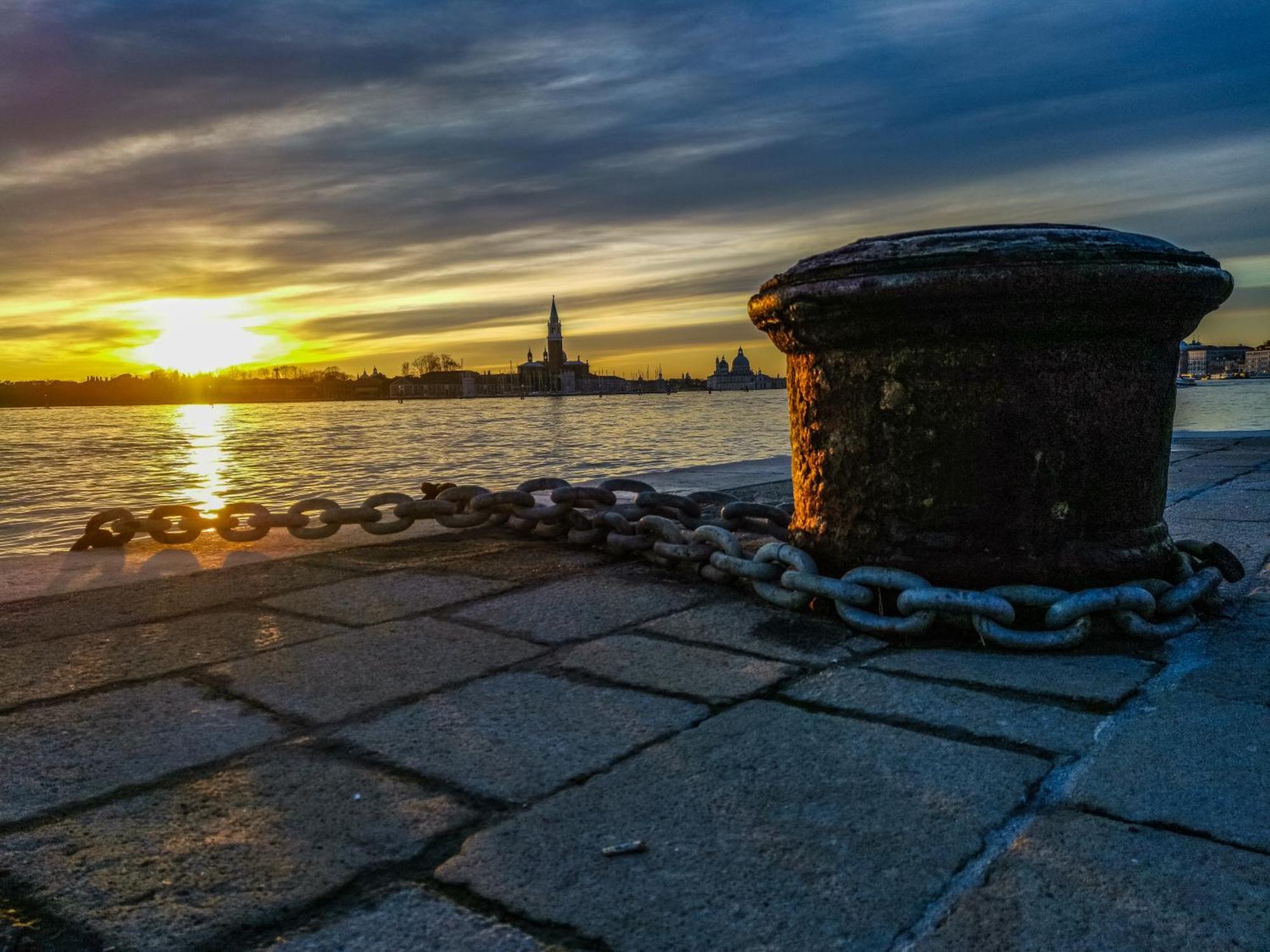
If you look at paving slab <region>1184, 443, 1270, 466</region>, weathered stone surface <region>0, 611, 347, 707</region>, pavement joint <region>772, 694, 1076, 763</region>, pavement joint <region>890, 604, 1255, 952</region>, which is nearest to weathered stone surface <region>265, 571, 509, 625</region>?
weathered stone surface <region>0, 611, 347, 707</region>

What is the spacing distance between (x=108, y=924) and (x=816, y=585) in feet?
5.27

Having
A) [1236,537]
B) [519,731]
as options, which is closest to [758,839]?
[519,731]

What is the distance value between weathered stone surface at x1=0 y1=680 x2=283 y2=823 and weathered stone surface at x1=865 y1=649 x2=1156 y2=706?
1.28 m

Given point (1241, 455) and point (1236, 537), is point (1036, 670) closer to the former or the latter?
point (1236, 537)

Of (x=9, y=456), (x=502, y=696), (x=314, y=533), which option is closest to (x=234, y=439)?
(x=9, y=456)

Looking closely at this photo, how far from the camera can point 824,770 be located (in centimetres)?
152

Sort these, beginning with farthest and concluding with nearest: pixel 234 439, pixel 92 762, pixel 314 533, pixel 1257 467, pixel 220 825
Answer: pixel 234 439, pixel 1257 467, pixel 314 533, pixel 92 762, pixel 220 825

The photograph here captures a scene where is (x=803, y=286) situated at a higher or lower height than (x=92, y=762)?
higher

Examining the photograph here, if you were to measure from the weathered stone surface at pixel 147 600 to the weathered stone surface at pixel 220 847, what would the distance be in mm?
1279

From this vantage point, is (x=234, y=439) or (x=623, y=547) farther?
Answer: (x=234, y=439)

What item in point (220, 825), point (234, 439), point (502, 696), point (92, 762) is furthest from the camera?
point (234, 439)

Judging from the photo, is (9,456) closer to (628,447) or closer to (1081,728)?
(628,447)

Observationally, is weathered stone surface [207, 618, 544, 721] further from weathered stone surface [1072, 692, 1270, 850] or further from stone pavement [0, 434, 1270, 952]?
weathered stone surface [1072, 692, 1270, 850]

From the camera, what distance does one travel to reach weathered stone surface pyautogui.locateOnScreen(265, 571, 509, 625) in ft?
8.68
